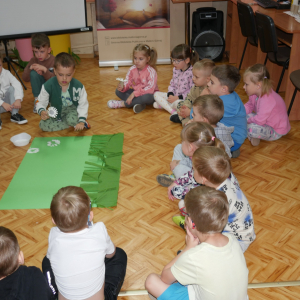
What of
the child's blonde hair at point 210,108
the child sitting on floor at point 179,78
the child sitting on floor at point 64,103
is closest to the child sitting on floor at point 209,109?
the child's blonde hair at point 210,108

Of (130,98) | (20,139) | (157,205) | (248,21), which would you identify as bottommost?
(157,205)

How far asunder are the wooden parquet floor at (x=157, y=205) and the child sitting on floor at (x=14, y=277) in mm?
597

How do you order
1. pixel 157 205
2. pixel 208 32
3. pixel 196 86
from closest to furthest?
pixel 157 205, pixel 196 86, pixel 208 32

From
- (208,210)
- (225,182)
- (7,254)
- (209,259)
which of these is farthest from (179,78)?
(7,254)

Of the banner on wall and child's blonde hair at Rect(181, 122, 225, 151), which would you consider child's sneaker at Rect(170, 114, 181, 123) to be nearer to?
child's blonde hair at Rect(181, 122, 225, 151)

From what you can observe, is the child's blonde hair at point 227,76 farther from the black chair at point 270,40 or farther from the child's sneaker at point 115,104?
the child's sneaker at point 115,104

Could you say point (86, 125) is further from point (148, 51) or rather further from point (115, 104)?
point (148, 51)

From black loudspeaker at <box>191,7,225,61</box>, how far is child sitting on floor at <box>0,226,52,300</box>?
13.3 feet

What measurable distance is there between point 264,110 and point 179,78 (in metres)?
0.92

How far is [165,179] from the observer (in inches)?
93.0

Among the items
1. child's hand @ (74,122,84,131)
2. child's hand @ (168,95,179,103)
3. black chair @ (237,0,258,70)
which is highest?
black chair @ (237,0,258,70)

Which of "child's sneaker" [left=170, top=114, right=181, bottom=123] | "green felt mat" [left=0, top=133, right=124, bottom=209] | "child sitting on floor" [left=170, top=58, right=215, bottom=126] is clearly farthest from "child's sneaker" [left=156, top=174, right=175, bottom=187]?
"child's sneaker" [left=170, top=114, right=181, bottom=123]

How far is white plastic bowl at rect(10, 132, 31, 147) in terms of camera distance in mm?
2918

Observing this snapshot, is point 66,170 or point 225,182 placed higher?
point 225,182
